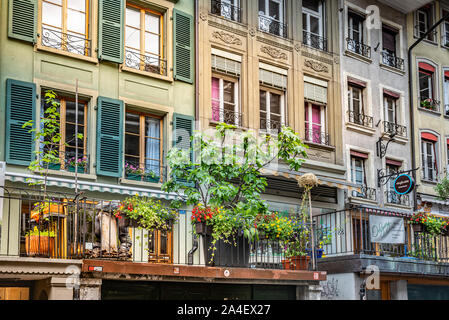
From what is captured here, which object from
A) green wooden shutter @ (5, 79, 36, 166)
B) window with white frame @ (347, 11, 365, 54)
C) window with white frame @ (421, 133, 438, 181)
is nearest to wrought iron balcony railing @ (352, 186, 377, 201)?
window with white frame @ (421, 133, 438, 181)

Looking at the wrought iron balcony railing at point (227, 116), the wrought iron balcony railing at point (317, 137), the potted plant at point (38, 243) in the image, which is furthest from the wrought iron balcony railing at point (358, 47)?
the potted plant at point (38, 243)

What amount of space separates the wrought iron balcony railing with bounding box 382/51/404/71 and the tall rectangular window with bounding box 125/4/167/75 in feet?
27.4

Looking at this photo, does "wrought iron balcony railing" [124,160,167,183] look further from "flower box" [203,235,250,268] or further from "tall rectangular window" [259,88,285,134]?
"flower box" [203,235,250,268]

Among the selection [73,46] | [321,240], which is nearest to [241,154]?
[321,240]

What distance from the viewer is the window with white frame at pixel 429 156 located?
21.7 m

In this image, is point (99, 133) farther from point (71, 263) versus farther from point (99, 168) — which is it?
point (71, 263)

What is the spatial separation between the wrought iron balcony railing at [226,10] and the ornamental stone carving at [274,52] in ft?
3.29

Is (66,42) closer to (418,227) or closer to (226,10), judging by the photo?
(226,10)

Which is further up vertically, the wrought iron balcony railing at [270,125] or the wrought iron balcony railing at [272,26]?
the wrought iron balcony railing at [272,26]

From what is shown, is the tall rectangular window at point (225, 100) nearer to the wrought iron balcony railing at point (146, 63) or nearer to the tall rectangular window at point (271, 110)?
the tall rectangular window at point (271, 110)

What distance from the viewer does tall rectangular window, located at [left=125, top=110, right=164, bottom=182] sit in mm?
14711

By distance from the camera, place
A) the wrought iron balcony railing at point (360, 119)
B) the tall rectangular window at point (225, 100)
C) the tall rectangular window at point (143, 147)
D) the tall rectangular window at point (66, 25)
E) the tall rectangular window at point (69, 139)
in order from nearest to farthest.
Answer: the tall rectangular window at point (69, 139)
the tall rectangular window at point (66, 25)
the tall rectangular window at point (143, 147)
the tall rectangular window at point (225, 100)
the wrought iron balcony railing at point (360, 119)

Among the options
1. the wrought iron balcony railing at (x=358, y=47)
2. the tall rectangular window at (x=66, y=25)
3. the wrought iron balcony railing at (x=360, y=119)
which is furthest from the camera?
the wrought iron balcony railing at (x=358, y=47)

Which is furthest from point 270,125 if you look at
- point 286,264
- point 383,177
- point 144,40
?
point 286,264
